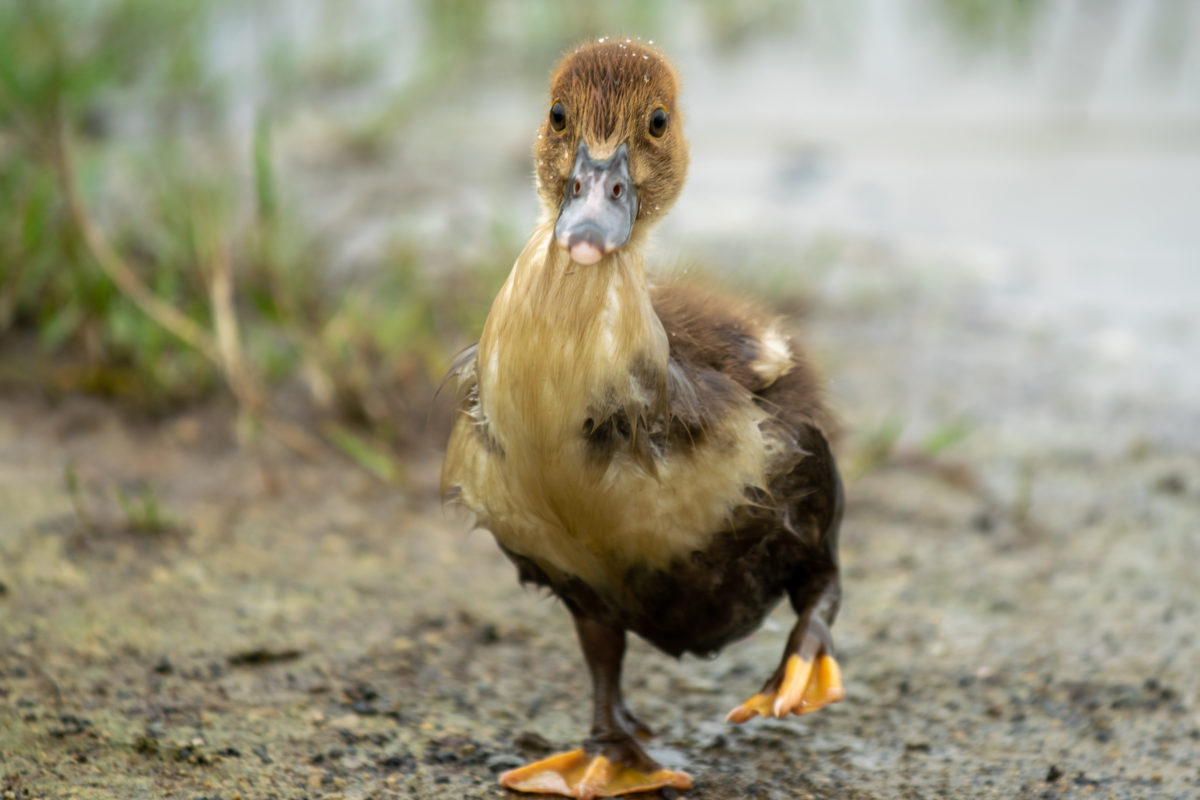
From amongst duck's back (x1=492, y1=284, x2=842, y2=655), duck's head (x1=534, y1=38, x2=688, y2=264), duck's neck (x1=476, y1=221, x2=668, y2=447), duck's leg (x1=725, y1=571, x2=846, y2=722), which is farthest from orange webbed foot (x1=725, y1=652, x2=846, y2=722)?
duck's head (x1=534, y1=38, x2=688, y2=264)

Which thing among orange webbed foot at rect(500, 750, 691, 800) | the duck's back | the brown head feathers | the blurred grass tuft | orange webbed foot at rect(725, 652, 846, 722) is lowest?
orange webbed foot at rect(500, 750, 691, 800)

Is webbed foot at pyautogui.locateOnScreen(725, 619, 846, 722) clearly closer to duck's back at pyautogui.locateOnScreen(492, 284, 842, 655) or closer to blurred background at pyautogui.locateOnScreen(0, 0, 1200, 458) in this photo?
duck's back at pyautogui.locateOnScreen(492, 284, 842, 655)

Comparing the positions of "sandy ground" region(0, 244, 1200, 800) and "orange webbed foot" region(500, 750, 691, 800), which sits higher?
"sandy ground" region(0, 244, 1200, 800)

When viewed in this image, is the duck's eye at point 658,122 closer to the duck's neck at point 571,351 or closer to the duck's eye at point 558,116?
the duck's eye at point 558,116

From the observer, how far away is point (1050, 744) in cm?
321

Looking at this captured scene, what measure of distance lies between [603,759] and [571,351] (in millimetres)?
943

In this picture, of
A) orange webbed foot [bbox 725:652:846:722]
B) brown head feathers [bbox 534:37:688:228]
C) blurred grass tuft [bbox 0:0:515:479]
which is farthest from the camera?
blurred grass tuft [bbox 0:0:515:479]

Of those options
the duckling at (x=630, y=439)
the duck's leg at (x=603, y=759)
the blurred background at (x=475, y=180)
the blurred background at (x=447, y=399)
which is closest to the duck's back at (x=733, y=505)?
the duckling at (x=630, y=439)

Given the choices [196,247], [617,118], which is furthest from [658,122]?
[196,247]

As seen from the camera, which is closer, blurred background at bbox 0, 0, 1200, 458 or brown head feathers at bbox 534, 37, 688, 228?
brown head feathers at bbox 534, 37, 688, 228

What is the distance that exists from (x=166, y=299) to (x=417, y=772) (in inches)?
99.7

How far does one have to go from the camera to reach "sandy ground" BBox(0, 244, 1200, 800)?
3012mm

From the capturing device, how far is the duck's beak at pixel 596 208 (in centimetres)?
254

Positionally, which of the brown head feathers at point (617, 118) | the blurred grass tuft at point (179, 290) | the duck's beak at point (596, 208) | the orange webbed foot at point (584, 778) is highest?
the blurred grass tuft at point (179, 290)
